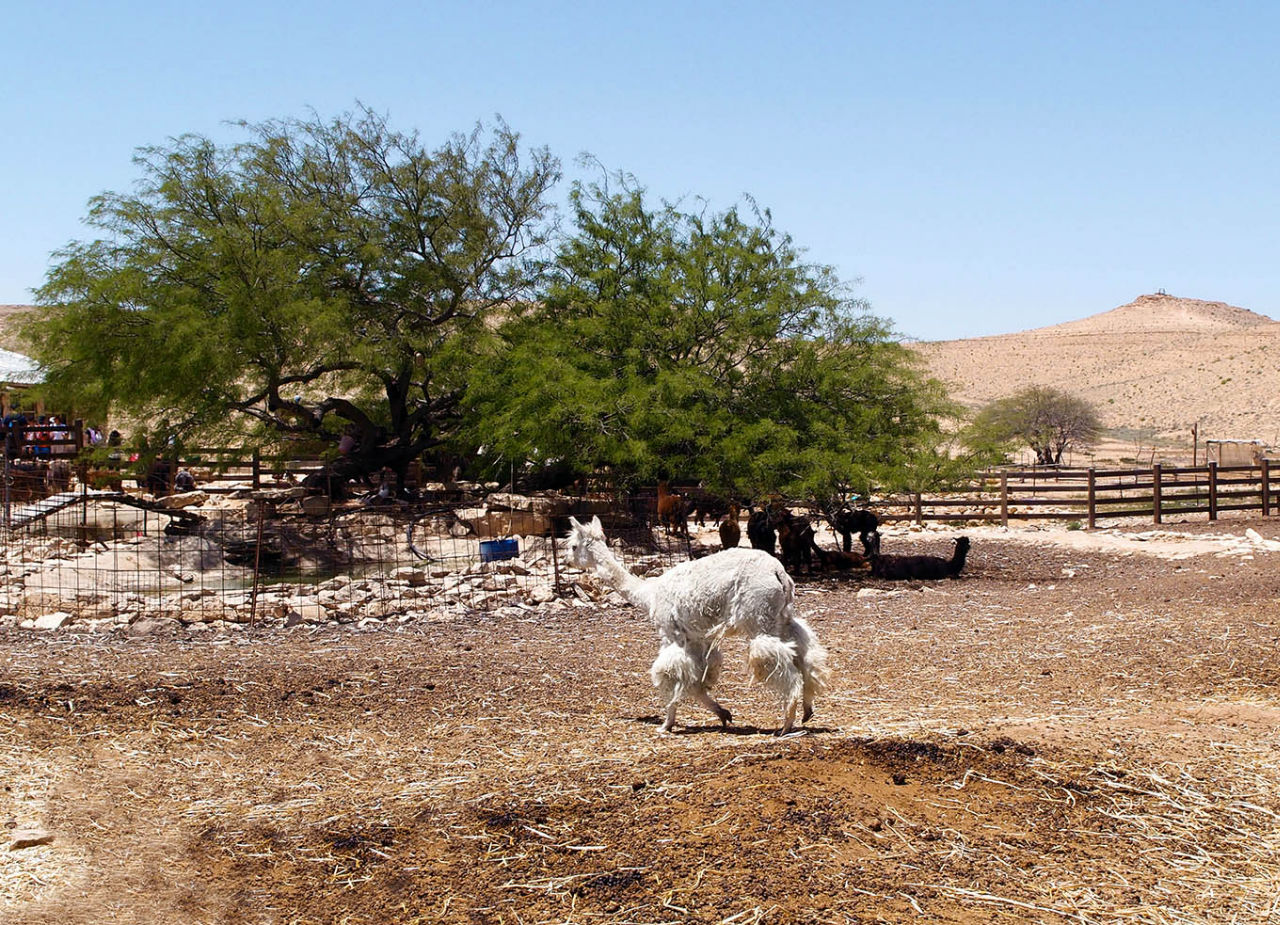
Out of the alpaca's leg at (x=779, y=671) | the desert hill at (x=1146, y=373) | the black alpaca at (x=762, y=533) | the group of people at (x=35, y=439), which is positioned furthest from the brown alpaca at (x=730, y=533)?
the desert hill at (x=1146, y=373)

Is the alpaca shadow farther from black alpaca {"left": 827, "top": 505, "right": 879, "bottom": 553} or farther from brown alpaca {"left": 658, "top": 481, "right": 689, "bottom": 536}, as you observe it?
brown alpaca {"left": 658, "top": 481, "right": 689, "bottom": 536}

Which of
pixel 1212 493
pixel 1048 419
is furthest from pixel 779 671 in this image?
pixel 1048 419

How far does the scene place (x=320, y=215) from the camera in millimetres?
23031

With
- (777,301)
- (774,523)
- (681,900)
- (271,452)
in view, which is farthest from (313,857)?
(271,452)

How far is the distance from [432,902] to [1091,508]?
21.5 m

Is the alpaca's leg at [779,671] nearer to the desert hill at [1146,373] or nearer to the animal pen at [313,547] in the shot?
the animal pen at [313,547]

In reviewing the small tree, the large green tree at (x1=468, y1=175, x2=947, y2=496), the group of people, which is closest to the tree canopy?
the large green tree at (x1=468, y1=175, x2=947, y2=496)

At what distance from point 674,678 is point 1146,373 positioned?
80287 mm

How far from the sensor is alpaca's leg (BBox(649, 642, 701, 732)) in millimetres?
7176

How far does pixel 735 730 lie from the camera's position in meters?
7.23

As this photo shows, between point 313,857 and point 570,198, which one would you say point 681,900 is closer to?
point 313,857

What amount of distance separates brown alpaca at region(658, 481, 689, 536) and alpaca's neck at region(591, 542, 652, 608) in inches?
383

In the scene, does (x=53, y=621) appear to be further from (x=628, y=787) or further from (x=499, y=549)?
(x=628, y=787)

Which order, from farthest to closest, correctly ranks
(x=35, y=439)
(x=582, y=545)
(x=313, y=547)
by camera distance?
(x=35, y=439), (x=313, y=547), (x=582, y=545)
